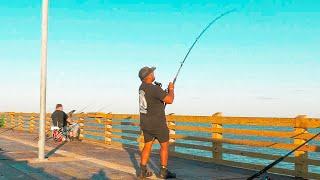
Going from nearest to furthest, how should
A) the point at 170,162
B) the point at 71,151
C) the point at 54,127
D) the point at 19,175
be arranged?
the point at 19,175 → the point at 170,162 → the point at 71,151 → the point at 54,127

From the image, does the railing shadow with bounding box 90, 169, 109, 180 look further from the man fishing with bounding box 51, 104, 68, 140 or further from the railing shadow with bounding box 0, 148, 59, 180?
the man fishing with bounding box 51, 104, 68, 140

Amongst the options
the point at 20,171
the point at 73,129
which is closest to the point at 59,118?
the point at 73,129

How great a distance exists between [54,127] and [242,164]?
946 centimetres

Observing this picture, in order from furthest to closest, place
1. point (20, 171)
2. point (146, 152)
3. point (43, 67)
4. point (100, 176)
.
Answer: point (43, 67) → point (20, 171) → point (100, 176) → point (146, 152)

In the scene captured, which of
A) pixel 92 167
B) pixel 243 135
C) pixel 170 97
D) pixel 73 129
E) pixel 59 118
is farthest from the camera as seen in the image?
pixel 73 129

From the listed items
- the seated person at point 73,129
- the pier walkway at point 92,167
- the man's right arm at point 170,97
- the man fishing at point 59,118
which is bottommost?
the pier walkway at point 92,167

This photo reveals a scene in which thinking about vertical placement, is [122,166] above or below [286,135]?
below

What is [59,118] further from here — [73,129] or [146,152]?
[146,152]

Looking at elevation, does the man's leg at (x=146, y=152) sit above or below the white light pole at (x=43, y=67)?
below

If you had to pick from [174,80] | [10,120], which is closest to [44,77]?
[174,80]

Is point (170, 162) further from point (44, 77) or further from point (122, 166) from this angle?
point (44, 77)

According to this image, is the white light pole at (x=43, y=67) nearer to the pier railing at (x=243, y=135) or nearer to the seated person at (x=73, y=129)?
the pier railing at (x=243, y=135)

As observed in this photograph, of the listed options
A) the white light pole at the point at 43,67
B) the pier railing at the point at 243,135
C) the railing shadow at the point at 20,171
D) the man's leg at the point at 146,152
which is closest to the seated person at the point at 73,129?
the pier railing at the point at 243,135

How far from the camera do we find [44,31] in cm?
1091
